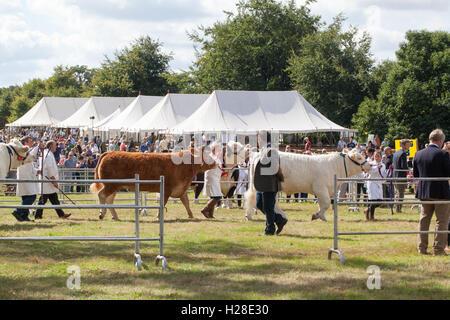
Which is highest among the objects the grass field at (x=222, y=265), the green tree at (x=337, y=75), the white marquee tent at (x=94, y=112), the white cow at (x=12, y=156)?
the green tree at (x=337, y=75)

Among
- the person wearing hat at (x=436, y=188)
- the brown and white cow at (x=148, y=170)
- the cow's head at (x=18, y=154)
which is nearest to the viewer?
the person wearing hat at (x=436, y=188)

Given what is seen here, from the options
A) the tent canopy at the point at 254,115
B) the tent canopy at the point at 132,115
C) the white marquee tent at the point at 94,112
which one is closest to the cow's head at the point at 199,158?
the tent canopy at the point at 254,115

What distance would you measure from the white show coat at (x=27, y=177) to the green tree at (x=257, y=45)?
42718 mm

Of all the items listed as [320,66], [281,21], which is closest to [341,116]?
[320,66]

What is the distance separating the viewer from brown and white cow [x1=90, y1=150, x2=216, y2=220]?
14789 millimetres

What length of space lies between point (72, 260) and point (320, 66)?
141 ft

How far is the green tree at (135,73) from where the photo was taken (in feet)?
243

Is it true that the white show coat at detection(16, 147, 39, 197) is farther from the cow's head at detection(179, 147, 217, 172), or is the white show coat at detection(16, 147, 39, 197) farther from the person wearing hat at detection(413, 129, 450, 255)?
the person wearing hat at detection(413, 129, 450, 255)

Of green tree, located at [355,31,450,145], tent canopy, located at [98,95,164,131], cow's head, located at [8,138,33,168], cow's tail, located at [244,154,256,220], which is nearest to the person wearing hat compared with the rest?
cow's tail, located at [244,154,256,220]

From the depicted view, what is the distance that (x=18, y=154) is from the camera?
14.2 meters

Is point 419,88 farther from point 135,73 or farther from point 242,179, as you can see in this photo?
point 135,73

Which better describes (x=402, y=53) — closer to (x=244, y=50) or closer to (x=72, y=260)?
(x=244, y=50)

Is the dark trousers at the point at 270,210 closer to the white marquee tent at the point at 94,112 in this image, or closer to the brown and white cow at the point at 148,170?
the brown and white cow at the point at 148,170

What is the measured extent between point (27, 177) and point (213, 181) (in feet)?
15.4
